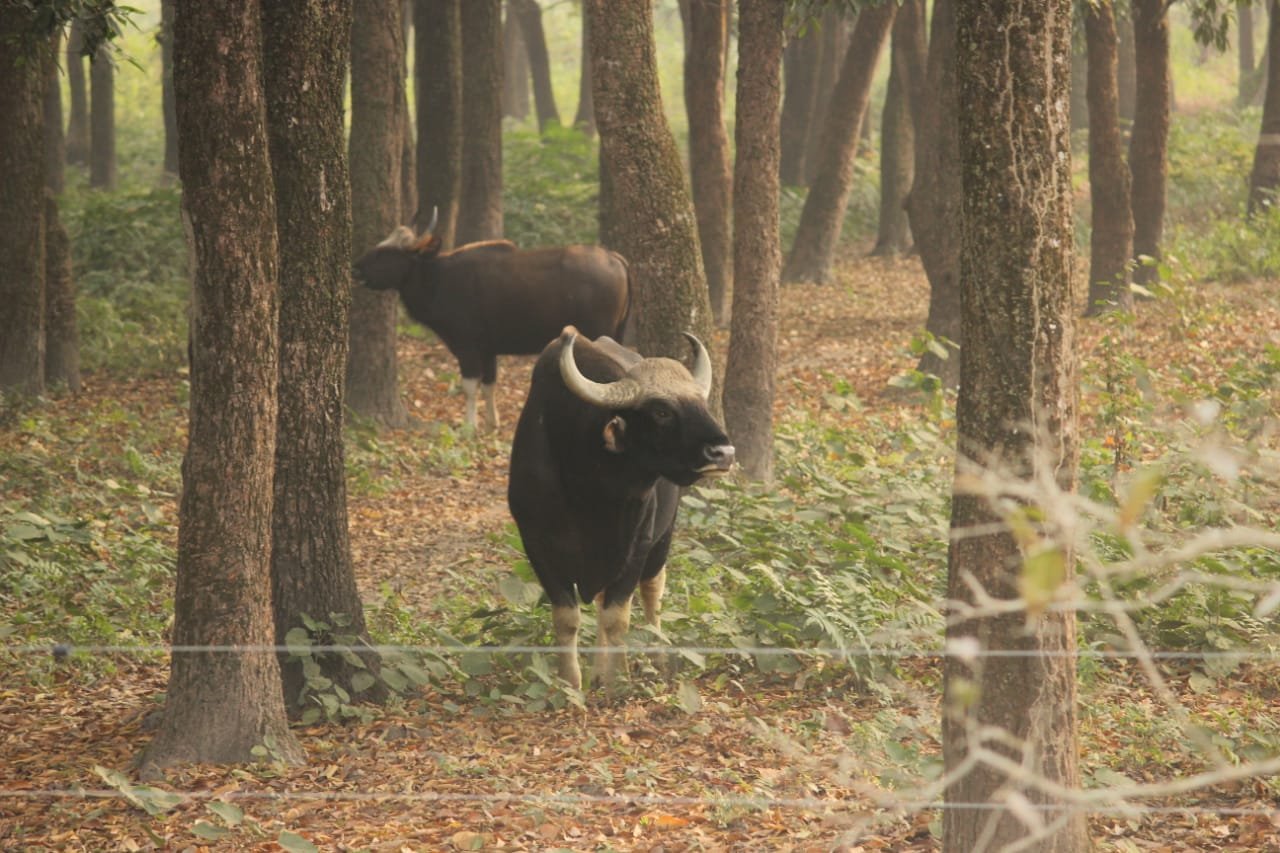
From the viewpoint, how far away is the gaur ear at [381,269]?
15500mm

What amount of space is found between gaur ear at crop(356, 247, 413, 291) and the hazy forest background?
1.42 m

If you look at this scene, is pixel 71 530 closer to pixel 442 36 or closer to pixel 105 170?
pixel 442 36

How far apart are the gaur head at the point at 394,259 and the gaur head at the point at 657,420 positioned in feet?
26.5

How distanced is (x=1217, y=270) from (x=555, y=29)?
42202 millimetres

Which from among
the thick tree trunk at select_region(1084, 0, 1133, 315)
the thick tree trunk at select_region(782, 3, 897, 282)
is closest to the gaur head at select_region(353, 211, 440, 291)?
the thick tree trunk at select_region(782, 3, 897, 282)

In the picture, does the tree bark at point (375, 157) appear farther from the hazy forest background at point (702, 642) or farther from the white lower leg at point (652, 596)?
the white lower leg at point (652, 596)

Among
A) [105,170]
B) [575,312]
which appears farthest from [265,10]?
[105,170]

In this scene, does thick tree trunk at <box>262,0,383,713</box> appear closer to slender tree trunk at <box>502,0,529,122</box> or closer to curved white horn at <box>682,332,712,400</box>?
curved white horn at <box>682,332,712,400</box>

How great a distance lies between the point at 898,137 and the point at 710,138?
27.8 ft

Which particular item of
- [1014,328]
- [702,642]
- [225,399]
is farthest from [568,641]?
[1014,328]

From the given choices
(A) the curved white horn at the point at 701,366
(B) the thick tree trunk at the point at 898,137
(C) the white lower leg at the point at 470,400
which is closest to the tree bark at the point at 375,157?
(C) the white lower leg at the point at 470,400

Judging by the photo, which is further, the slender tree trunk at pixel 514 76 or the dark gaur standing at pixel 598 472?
the slender tree trunk at pixel 514 76

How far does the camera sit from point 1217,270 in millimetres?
19422

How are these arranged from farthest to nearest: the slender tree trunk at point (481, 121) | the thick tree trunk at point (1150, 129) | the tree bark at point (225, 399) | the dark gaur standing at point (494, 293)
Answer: the slender tree trunk at point (481, 121) < the thick tree trunk at point (1150, 129) < the dark gaur standing at point (494, 293) < the tree bark at point (225, 399)
